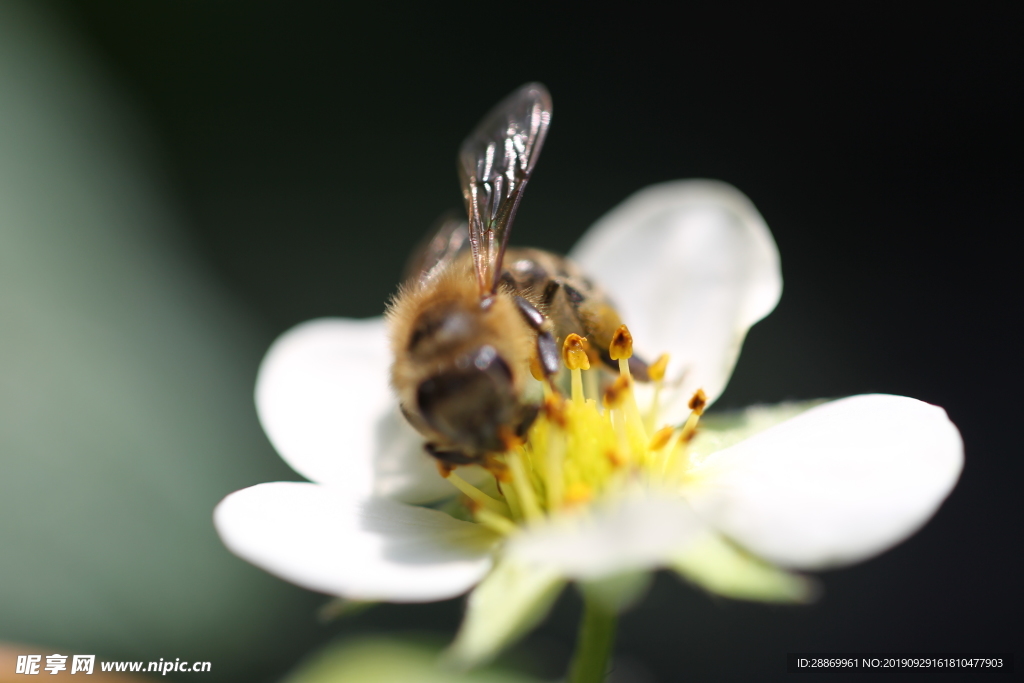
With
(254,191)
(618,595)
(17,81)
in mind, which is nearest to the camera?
(618,595)

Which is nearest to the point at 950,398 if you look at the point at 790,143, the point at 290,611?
the point at 790,143

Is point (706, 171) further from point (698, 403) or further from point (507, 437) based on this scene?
point (507, 437)

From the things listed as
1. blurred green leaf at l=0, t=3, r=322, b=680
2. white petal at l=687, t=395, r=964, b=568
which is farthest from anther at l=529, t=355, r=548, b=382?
blurred green leaf at l=0, t=3, r=322, b=680

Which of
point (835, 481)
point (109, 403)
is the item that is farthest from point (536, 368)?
point (109, 403)

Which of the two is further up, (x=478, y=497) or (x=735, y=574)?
(x=478, y=497)

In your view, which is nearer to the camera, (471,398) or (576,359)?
(471,398)

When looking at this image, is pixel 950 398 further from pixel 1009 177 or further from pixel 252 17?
pixel 252 17

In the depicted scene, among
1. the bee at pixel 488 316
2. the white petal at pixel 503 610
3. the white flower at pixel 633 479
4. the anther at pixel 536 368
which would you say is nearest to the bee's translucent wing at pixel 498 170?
the bee at pixel 488 316

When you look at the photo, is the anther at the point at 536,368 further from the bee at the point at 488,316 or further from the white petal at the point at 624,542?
the white petal at the point at 624,542
